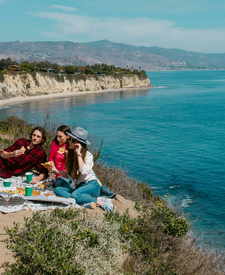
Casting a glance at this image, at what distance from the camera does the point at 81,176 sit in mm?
5395

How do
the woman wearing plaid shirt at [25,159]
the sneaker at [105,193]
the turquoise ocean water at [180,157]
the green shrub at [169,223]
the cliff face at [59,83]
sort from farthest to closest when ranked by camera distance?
the cliff face at [59,83] → the turquoise ocean water at [180,157] → the woman wearing plaid shirt at [25,159] → the sneaker at [105,193] → the green shrub at [169,223]

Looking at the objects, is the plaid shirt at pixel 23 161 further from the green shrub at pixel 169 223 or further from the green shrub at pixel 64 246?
the green shrub at pixel 169 223

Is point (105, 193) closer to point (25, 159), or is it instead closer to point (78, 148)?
point (78, 148)

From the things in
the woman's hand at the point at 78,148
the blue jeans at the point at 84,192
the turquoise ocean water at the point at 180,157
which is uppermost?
the woman's hand at the point at 78,148

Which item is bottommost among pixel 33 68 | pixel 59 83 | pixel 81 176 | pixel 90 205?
pixel 90 205

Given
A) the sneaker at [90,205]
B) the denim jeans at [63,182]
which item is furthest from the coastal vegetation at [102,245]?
the denim jeans at [63,182]

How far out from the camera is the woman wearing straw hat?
16.9 ft

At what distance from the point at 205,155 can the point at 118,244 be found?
17.6 meters

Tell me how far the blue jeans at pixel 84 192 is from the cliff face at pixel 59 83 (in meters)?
55.5

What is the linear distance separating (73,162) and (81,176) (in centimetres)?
33

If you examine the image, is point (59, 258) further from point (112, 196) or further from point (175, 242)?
point (112, 196)

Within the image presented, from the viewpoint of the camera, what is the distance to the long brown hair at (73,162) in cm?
532

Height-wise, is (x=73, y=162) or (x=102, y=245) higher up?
(x=73, y=162)

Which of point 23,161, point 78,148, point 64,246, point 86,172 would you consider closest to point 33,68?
point 23,161
